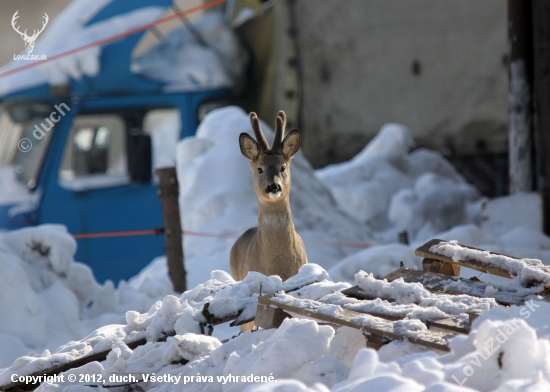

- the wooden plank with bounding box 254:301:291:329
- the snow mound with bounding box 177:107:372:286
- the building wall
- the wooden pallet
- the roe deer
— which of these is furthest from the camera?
the building wall

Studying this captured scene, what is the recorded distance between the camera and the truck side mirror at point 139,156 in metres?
8.04

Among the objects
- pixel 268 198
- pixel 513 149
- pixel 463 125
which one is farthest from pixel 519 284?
pixel 463 125

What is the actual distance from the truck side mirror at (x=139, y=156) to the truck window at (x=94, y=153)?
169 mm

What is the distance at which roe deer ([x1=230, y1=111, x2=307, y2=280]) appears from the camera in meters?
4.50

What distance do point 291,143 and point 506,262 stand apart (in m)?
1.76

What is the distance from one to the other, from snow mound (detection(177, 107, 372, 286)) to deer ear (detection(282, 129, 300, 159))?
2293 mm

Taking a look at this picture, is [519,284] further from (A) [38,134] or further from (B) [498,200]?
(A) [38,134]

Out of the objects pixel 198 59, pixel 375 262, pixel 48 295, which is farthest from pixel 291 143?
pixel 198 59

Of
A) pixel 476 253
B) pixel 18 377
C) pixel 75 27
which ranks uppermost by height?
pixel 75 27

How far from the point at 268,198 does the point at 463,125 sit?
6.56 m

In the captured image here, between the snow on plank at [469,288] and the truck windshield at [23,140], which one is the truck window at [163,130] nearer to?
the truck windshield at [23,140]

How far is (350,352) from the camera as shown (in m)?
2.83

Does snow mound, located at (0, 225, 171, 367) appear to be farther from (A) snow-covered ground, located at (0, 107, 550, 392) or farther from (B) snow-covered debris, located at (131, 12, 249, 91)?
(B) snow-covered debris, located at (131, 12, 249, 91)

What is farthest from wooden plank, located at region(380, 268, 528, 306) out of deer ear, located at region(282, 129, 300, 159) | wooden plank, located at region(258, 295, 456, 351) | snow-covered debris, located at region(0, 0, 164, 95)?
snow-covered debris, located at region(0, 0, 164, 95)
